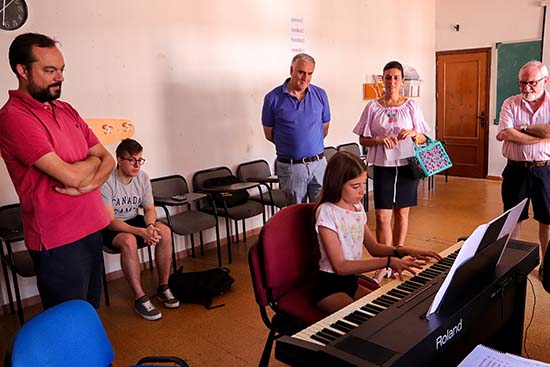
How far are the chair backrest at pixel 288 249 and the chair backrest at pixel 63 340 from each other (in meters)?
0.71

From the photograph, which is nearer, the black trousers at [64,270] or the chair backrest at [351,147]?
the black trousers at [64,270]

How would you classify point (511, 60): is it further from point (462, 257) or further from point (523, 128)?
point (462, 257)

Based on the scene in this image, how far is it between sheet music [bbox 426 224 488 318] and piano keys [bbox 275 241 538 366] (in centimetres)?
5

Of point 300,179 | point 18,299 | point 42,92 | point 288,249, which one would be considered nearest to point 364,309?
point 288,249

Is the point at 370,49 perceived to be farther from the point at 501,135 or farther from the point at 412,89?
the point at 501,135

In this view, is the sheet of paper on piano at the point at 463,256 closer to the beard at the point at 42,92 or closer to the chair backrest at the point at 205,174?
the beard at the point at 42,92

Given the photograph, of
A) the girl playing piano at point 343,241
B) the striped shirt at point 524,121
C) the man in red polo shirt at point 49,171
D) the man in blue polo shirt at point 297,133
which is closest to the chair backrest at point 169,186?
the man in blue polo shirt at point 297,133

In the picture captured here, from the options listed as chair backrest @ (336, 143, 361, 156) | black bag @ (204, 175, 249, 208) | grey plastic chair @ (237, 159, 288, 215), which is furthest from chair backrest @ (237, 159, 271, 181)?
chair backrest @ (336, 143, 361, 156)

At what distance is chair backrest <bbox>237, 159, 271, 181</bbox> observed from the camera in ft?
15.5

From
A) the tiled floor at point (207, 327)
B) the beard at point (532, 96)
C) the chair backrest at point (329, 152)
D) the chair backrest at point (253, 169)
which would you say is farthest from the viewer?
the chair backrest at point (329, 152)

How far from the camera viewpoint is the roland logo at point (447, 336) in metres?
1.29

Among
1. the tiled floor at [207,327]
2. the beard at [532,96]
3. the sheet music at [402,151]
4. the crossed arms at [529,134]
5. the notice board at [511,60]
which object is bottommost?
the tiled floor at [207,327]

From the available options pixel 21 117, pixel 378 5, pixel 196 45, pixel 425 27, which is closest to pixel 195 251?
pixel 196 45

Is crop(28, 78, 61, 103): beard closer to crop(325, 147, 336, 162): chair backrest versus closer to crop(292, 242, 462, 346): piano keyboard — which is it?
crop(292, 242, 462, 346): piano keyboard
